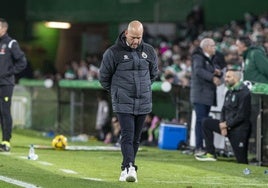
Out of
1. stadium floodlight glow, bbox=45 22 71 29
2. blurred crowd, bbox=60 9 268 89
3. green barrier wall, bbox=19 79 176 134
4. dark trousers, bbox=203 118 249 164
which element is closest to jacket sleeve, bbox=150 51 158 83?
dark trousers, bbox=203 118 249 164

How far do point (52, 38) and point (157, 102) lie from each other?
52.1 ft

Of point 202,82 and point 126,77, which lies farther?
point 202,82

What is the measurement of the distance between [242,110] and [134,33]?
15.3 ft

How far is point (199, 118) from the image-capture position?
18344 mm

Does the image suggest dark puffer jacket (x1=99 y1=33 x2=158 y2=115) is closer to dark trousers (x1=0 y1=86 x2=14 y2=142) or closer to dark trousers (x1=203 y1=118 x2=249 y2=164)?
dark trousers (x1=203 y1=118 x2=249 y2=164)

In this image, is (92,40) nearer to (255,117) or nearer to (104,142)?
(104,142)

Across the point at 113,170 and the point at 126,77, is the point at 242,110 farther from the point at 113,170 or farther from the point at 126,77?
the point at 126,77

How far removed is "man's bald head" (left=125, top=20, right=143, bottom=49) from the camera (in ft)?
42.0

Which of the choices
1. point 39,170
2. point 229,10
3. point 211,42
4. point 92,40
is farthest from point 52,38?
point 39,170

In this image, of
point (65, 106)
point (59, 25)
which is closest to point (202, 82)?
point (65, 106)

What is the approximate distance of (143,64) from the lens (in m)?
13.1

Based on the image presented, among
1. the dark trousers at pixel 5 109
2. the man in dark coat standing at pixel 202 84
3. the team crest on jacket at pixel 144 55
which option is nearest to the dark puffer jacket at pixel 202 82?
the man in dark coat standing at pixel 202 84

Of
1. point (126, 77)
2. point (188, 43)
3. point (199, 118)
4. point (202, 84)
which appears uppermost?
point (188, 43)

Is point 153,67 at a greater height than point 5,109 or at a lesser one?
greater
